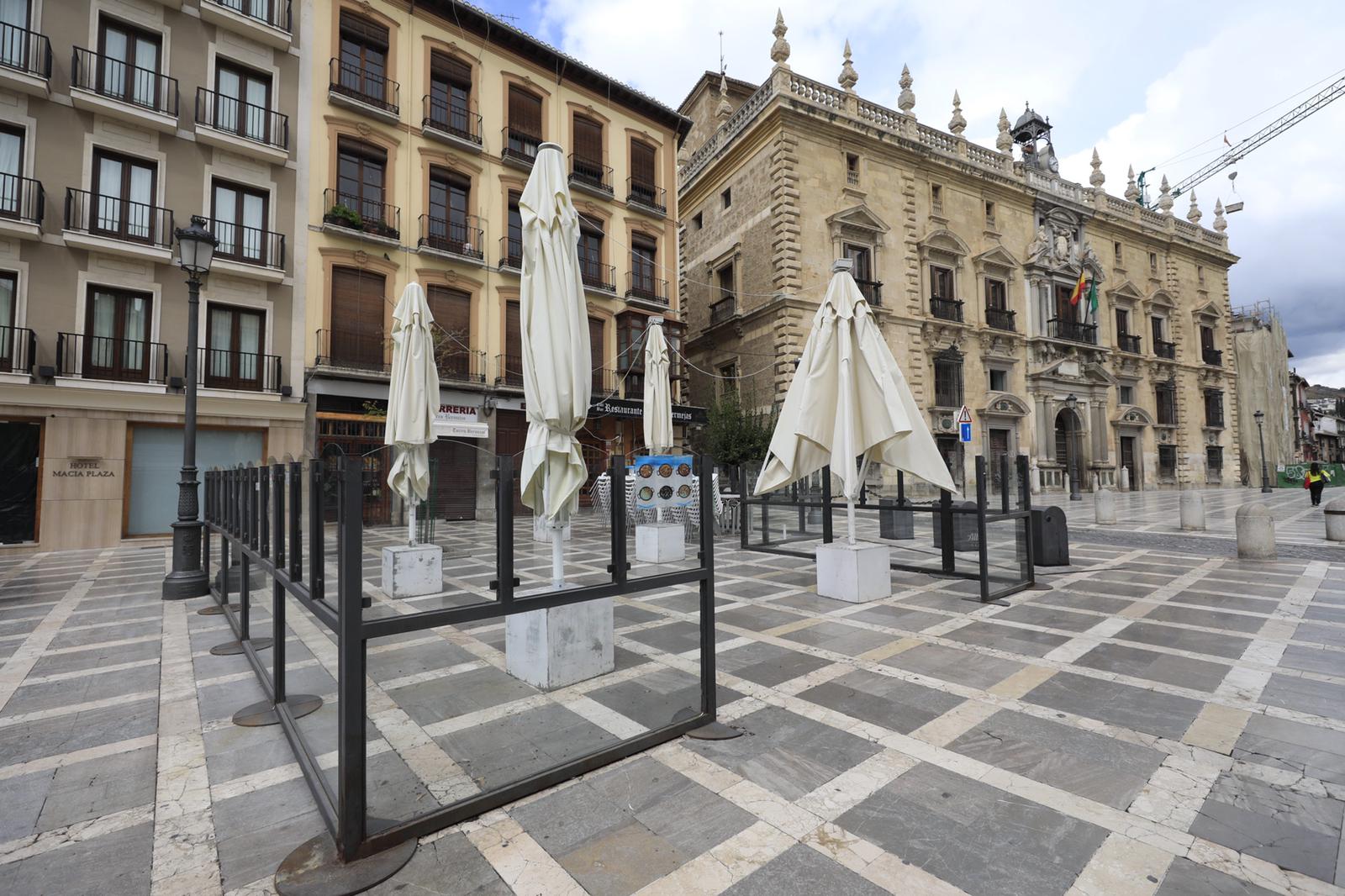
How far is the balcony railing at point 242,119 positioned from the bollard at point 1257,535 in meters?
20.3

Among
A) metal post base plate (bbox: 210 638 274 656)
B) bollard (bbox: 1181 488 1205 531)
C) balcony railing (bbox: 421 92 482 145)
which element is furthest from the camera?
balcony railing (bbox: 421 92 482 145)

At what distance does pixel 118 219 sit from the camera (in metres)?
12.5

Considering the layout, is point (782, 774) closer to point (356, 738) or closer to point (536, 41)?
point (356, 738)

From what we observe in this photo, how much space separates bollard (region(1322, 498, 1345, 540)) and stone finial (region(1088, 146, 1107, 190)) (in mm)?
26474

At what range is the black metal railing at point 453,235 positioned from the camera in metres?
16.3

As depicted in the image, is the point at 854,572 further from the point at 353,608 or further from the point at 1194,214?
the point at 1194,214

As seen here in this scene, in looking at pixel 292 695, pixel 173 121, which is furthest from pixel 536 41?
pixel 292 695

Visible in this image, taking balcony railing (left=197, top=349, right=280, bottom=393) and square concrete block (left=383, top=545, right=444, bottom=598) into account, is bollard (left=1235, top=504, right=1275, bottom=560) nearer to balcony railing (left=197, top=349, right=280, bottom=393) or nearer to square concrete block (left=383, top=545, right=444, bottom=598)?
square concrete block (left=383, top=545, right=444, bottom=598)

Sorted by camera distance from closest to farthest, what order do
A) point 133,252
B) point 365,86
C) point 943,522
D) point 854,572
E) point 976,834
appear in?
point 976,834, point 854,572, point 943,522, point 133,252, point 365,86

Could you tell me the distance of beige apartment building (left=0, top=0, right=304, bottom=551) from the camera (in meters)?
11.5

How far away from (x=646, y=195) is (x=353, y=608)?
69.5 feet

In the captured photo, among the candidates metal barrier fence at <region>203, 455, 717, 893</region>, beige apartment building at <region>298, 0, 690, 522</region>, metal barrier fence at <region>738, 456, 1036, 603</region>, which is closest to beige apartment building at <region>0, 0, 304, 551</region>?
beige apartment building at <region>298, 0, 690, 522</region>

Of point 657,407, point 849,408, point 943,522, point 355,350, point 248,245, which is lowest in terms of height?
point 943,522

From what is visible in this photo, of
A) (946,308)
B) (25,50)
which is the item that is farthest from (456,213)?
(946,308)
